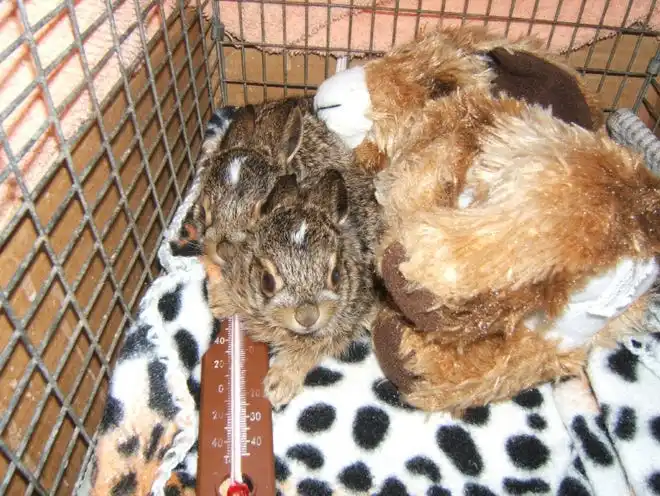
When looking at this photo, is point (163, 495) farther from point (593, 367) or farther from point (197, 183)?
point (593, 367)

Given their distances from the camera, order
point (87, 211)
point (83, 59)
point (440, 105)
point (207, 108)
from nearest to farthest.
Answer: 1. point (83, 59)
2. point (87, 211)
3. point (440, 105)
4. point (207, 108)

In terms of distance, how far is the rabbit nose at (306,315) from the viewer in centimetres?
183

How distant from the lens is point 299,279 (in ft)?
6.15

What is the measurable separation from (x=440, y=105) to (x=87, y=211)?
3.37 ft

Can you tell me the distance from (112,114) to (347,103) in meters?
0.79

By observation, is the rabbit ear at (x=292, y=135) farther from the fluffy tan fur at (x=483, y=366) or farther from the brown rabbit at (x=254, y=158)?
the fluffy tan fur at (x=483, y=366)

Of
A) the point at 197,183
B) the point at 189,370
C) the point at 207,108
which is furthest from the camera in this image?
the point at 207,108

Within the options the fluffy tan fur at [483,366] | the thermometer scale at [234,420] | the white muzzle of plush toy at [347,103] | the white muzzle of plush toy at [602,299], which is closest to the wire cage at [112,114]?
the thermometer scale at [234,420]

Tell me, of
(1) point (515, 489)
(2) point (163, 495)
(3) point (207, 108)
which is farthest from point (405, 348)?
(3) point (207, 108)

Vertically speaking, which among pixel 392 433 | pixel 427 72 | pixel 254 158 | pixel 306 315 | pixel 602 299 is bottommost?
pixel 392 433

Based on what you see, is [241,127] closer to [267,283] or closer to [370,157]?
[370,157]

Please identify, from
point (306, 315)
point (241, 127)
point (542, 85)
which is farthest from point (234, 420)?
point (542, 85)

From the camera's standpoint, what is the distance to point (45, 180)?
4.22 ft

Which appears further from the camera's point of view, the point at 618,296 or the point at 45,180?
the point at 618,296
